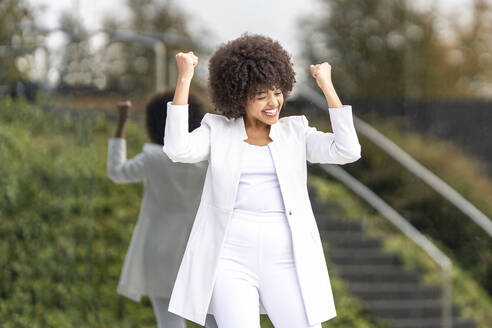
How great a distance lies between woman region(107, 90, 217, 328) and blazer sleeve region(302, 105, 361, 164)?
101 centimetres

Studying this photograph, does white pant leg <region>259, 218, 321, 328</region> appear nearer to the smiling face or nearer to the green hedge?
the smiling face

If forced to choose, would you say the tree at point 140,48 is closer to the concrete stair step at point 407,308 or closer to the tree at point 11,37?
the tree at point 11,37

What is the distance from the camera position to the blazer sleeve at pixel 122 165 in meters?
4.09

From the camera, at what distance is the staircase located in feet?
23.5

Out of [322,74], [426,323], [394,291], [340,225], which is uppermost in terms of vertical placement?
[322,74]

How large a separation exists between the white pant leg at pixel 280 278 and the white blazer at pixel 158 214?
1.07 m

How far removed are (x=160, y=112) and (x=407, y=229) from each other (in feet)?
12.3

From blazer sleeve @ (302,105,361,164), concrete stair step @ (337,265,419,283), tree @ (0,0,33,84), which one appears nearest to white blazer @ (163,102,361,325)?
blazer sleeve @ (302,105,361,164)

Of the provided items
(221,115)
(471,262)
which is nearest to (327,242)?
(471,262)

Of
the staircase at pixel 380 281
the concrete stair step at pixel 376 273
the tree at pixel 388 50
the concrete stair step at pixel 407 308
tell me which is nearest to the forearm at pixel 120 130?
the staircase at pixel 380 281

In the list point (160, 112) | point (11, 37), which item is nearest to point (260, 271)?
point (160, 112)

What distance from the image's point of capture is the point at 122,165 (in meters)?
4.11

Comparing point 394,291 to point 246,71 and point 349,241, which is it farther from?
point 246,71

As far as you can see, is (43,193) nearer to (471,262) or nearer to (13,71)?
(13,71)
